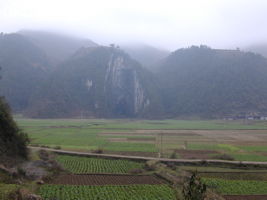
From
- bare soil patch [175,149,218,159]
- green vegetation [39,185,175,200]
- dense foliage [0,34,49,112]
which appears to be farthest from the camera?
dense foliage [0,34,49,112]

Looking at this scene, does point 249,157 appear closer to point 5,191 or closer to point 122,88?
point 5,191

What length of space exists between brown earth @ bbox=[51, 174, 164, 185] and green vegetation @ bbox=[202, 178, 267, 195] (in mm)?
6105

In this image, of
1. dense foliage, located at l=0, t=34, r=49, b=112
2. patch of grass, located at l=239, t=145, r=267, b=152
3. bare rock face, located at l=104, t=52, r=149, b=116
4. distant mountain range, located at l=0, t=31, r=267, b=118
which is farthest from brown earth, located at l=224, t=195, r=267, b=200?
dense foliage, located at l=0, t=34, r=49, b=112

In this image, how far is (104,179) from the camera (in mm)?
38625

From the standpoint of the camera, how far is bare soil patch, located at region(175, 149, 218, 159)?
52406mm

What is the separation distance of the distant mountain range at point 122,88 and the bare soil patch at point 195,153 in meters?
107

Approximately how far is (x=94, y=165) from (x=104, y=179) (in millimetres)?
8309

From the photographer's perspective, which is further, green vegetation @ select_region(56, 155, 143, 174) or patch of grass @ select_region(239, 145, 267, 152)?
patch of grass @ select_region(239, 145, 267, 152)

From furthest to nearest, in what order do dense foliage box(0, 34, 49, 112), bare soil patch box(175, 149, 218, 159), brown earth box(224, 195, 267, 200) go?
dense foliage box(0, 34, 49, 112), bare soil patch box(175, 149, 218, 159), brown earth box(224, 195, 267, 200)

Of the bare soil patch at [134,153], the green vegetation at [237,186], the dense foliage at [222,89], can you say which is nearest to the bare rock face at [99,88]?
the dense foliage at [222,89]

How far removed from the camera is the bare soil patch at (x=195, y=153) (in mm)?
52406

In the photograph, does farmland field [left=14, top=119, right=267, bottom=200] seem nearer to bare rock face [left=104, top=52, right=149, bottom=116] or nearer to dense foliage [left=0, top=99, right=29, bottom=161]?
dense foliage [left=0, top=99, right=29, bottom=161]

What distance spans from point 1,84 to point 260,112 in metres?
133

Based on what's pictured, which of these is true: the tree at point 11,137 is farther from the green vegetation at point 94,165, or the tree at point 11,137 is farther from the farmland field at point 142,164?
the farmland field at point 142,164
